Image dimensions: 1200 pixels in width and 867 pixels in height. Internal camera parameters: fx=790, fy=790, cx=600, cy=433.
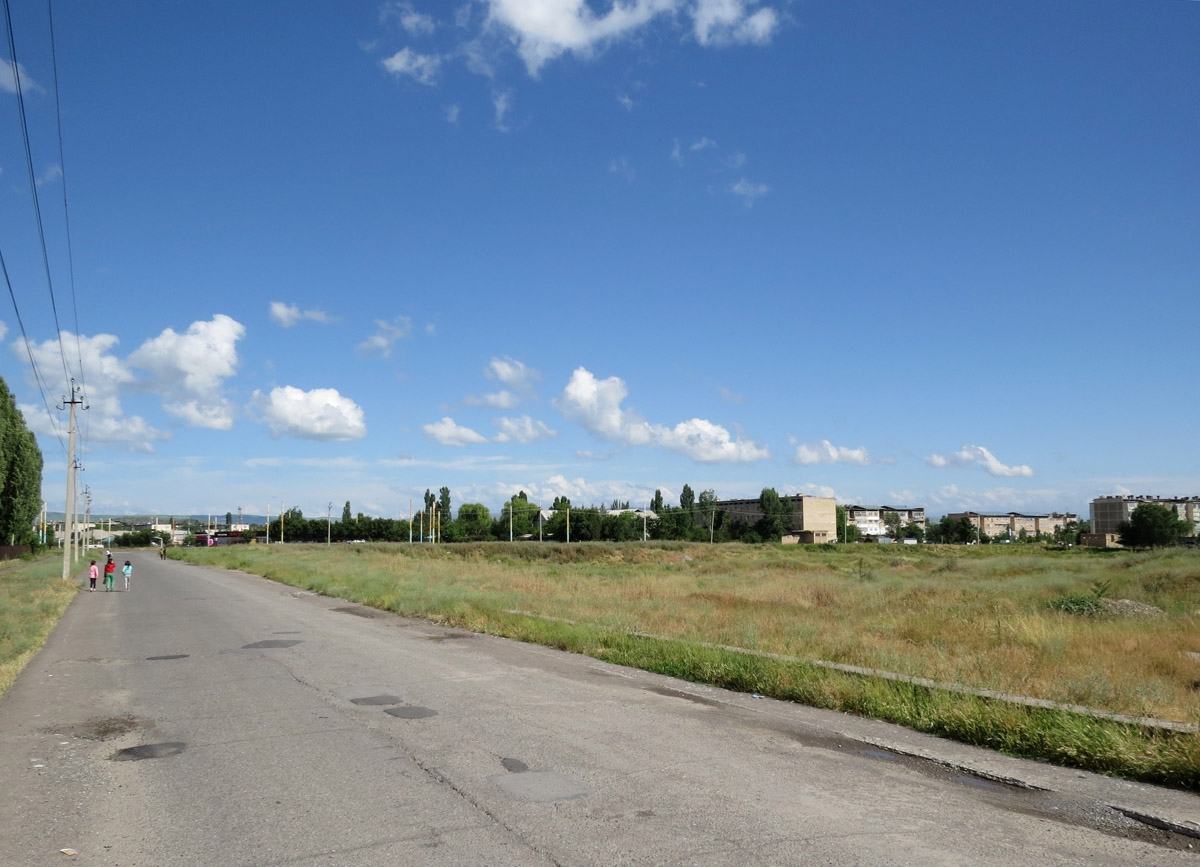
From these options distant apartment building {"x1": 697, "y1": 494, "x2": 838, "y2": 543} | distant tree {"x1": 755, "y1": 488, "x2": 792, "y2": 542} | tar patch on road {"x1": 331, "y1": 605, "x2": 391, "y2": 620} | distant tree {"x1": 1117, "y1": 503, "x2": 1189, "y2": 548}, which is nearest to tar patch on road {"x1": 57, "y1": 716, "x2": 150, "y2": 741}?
tar patch on road {"x1": 331, "y1": 605, "x2": 391, "y2": 620}

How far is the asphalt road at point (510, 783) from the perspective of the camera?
5012 mm

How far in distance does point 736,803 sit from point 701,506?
540 feet

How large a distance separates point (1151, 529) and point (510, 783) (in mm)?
130143

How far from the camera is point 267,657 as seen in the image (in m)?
13.6

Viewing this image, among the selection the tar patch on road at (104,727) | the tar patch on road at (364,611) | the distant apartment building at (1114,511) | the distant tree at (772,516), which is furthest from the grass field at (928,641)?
the distant apartment building at (1114,511)

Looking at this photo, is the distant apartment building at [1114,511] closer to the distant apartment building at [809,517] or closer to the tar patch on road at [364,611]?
the distant apartment building at [809,517]

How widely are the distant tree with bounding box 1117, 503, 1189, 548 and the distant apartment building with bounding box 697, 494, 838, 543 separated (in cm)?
5444

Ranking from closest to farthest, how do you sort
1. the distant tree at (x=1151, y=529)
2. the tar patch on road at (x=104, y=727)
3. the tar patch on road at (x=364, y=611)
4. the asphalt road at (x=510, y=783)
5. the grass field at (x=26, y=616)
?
the asphalt road at (x=510, y=783) < the tar patch on road at (x=104, y=727) < the grass field at (x=26, y=616) < the tar patch on road at (x=364, y=611) < the distant tree at (x=1151, y=529)

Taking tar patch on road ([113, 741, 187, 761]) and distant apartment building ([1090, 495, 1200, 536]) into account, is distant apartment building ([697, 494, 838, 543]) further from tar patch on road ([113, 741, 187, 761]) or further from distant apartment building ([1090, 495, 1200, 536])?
tar patch on road ([113, 741, 187, 761])

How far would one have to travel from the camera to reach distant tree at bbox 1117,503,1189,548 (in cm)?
10944

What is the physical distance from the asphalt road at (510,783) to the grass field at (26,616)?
271 cm

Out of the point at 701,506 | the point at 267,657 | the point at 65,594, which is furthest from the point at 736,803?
the point at 701,506

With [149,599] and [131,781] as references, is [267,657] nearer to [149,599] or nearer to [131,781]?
[131,781]

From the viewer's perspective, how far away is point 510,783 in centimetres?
629
